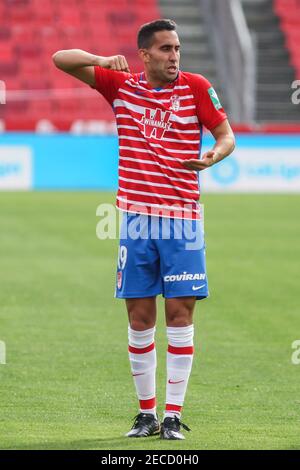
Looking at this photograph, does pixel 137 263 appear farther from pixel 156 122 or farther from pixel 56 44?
pixel 56 44

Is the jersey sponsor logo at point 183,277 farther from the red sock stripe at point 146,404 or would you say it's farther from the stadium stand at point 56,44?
the stadium stand at point 56,44

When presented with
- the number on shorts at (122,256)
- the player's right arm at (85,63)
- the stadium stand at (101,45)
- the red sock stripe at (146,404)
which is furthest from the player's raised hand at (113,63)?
the stadium stand at (101,45)

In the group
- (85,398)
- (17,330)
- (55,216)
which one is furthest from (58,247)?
(85,398)

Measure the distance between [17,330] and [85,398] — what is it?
9.14 feet

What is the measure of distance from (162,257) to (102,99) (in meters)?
24.6

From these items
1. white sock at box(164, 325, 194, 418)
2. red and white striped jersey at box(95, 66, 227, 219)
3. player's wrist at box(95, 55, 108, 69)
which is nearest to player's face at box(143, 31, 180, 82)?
red and white striped jersey at box(95, 66, 227, 219)

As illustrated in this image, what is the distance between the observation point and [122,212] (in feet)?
21.9

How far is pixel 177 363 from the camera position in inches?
263

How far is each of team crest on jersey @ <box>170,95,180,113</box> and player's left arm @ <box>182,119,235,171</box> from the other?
0.25m

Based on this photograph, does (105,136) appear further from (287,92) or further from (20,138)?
(287,92)

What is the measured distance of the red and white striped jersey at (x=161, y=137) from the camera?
21.6 ft

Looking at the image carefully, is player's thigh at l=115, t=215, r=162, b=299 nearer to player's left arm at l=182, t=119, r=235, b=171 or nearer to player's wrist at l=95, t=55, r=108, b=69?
player's left arm at l=182, t=119, r=235, b=171

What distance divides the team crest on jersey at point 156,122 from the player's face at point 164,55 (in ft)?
0.65

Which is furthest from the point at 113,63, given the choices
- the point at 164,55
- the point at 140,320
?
the point at 140,320
